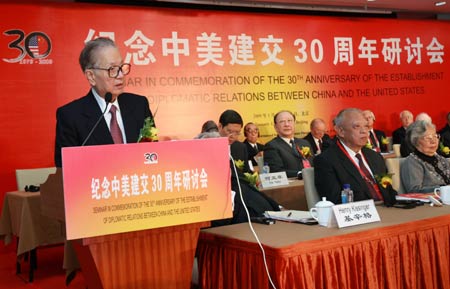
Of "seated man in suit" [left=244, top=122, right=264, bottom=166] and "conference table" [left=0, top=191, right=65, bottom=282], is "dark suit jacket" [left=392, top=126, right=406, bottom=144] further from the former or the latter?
"conference table" [left=0, top=191, right=65, bottom=282]

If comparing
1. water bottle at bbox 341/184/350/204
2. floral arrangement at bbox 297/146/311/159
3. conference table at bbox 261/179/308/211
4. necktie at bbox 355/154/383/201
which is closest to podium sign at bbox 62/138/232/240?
water bottle at bbox 341/184/350/204

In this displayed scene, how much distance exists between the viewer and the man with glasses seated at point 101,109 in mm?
2084

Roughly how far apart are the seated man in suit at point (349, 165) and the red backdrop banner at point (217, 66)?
368 centimetres

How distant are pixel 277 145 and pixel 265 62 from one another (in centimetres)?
281

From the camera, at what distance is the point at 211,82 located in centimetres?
737

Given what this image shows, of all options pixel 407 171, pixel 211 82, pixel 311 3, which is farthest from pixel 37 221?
pixel 311 3

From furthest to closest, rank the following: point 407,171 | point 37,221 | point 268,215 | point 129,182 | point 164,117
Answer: point 164,117
point 37,221
point 407,171
point 268,215
point 129,182

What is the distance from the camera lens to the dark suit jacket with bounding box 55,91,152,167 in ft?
7.03

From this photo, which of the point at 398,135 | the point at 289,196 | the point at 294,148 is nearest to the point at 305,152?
the point at 294,148

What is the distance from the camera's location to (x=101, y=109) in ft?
7.23

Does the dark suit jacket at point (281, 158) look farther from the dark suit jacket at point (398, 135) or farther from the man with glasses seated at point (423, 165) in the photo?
the dark suit jacket at point (398, 135)

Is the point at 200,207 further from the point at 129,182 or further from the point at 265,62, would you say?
the point at 265,62

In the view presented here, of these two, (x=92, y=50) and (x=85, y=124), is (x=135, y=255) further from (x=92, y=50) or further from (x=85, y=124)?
(x=92, y=50)

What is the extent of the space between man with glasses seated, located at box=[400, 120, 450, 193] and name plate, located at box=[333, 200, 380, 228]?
128 centimetres
